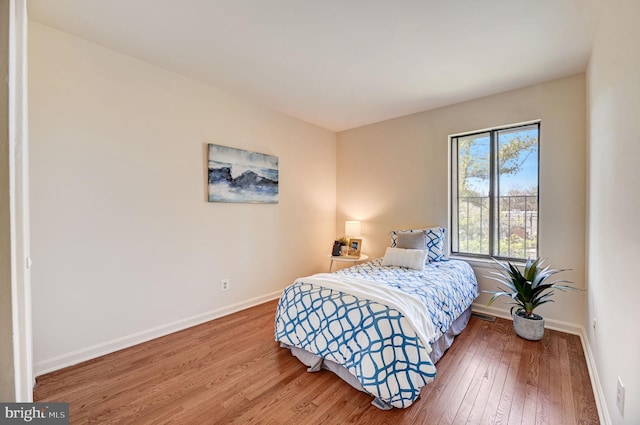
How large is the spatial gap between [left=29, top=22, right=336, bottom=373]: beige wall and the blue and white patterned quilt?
1158mm

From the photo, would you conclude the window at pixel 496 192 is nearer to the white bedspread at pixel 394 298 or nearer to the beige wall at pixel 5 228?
the white bedspread at pixel 394 298

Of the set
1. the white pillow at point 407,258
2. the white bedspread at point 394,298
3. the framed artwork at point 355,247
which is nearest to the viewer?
the white bedspread at point 394,298

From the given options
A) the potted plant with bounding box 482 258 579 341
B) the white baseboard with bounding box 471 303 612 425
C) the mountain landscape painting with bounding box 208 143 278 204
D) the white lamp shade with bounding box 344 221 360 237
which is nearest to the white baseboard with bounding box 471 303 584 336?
the white baseboard with bounding box 471 303 612 425

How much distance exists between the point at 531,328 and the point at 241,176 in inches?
129

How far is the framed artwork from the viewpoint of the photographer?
12.9 ft

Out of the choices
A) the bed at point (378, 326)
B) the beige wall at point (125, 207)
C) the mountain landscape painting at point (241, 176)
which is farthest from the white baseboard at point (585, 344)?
the mountain landscape painting at point (241, 176)

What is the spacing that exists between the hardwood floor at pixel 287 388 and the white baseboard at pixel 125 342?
7cm

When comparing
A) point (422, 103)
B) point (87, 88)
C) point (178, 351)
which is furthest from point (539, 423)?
point (87, 88)

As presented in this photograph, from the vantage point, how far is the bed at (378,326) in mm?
1637

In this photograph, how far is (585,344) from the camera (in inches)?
92.7

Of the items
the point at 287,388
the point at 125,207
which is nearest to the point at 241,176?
the point at 125,207

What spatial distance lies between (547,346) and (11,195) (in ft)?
11.5

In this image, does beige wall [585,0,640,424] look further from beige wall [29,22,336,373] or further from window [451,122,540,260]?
beige wall [29,22,336,373]

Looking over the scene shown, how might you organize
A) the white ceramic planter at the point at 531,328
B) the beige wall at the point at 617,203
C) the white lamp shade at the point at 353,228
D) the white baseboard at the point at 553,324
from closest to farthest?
the beige wall at the point at 617,203
the white ceramic planter at the point at 531,328
the white baseboard at the point at 553,324
the white lamp shade at the point at 353,228
